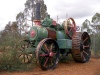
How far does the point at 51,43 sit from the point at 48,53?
0.53 meters

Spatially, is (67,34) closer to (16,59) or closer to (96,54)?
(16,59)

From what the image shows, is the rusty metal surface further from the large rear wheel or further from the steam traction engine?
the large rear wheel

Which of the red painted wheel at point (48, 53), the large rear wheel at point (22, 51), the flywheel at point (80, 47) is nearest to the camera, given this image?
the red painted wheel at point (48, 53)

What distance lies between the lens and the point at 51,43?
360 inches

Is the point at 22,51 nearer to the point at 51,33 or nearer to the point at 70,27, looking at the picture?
the point at 51,33

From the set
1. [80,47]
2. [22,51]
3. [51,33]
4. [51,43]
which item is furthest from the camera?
[80,47]

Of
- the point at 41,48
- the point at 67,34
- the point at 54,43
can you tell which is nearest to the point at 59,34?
the point at 67,34

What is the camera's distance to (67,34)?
34.0 ft

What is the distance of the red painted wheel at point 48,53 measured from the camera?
8469 millimetres

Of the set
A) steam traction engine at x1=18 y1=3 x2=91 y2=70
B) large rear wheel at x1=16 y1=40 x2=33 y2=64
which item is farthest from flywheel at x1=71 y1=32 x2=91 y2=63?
large rear wheel at x1=16 y1=40 x2=33 y2=64

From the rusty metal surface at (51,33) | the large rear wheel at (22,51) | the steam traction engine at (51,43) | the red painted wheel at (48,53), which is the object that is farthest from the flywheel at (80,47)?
the large rear wheel at (22,51)

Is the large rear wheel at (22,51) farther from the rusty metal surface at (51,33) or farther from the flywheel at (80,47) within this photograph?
the flywheel at (80,47)

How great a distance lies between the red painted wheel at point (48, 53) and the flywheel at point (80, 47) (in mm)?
1468

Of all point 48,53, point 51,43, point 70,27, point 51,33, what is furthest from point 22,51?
point 70,27
